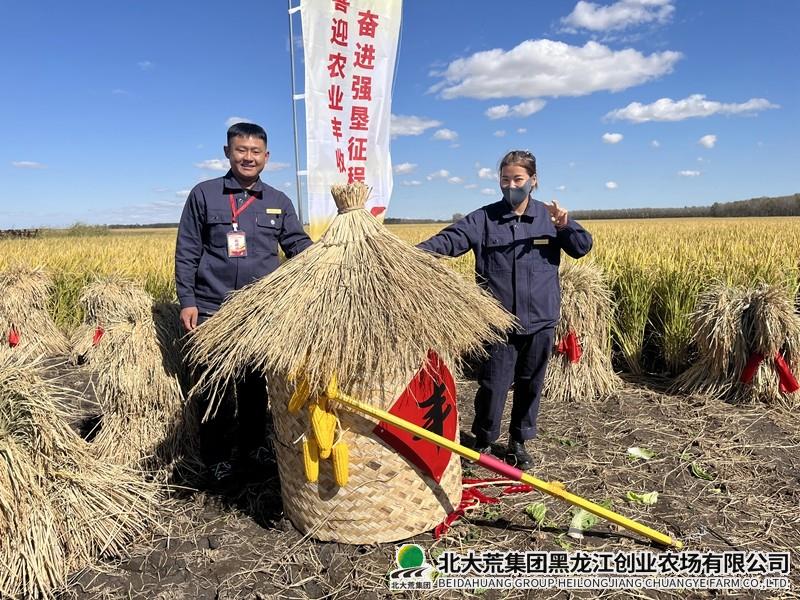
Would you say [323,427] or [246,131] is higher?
[246,131]

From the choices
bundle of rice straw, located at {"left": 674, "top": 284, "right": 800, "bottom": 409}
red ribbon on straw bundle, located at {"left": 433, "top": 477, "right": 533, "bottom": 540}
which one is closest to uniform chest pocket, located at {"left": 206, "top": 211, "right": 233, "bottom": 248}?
red ribbon on straw bundle, located at {"left": 433, "top": 477, "right": 533, "bottom": 540}

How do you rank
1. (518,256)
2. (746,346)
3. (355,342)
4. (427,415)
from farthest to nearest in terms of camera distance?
(746,346) → (518,256) → (427,415) → (355,342)

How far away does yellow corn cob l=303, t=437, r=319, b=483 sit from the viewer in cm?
220

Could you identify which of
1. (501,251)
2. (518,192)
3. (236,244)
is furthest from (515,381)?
(236,244)

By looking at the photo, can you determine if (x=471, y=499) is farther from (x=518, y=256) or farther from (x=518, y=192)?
(x=518, y=192)

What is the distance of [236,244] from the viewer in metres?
2.89

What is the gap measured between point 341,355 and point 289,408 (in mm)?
371

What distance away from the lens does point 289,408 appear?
2211 mm

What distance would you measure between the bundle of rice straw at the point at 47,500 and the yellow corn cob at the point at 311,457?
39.9 inches

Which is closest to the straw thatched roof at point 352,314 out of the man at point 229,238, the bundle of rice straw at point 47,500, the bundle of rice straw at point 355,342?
the bundle of rice straw at point 355,342

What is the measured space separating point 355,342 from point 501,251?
1304 mm

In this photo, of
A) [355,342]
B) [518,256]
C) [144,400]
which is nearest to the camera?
[355,342]

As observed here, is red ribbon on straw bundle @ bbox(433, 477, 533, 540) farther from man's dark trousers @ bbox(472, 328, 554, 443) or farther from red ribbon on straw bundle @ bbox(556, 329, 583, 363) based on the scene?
red ribbon on straw bundle @ bbox(556, 329, 583, 363)

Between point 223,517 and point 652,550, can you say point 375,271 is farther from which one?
point 652,550
